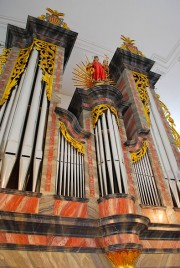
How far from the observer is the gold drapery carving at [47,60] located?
192 inches

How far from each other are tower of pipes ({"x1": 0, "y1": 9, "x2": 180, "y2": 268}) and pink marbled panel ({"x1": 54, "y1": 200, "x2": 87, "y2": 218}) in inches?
0.5

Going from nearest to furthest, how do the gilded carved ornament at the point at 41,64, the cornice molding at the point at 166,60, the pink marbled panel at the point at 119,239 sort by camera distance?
the pink marbled panel at the point at 119,239, the gilded carved ornament at the point at 41,64, the cornice molding at the point at 166,60

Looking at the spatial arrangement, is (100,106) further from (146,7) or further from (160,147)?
(146,7)

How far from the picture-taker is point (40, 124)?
3947 millimetres

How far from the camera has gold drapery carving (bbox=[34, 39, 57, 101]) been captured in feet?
16.0

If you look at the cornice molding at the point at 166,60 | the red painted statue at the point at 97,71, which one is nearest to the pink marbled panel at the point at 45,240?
the red painted statue at the point at 97,71

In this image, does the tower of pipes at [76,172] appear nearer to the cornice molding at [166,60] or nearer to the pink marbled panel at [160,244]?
the pink marbled panel at [160,244]

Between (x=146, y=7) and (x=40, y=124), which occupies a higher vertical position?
(x=146, y=7)

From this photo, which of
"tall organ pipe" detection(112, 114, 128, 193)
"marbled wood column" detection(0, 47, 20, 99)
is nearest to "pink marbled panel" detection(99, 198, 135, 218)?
"tall organ pipe" detection(112, 114, 128, 193)

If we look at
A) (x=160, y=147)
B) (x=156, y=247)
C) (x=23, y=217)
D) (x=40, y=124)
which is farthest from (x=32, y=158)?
(x=160, y=147)

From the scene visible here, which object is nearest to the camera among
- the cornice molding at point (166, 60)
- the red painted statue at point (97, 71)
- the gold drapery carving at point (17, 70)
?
the gold drapery carving at point (17, 70)

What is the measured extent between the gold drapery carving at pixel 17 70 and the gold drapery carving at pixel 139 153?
2.64 m

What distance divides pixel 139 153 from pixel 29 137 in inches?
87.0

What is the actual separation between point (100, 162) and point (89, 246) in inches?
54.4
